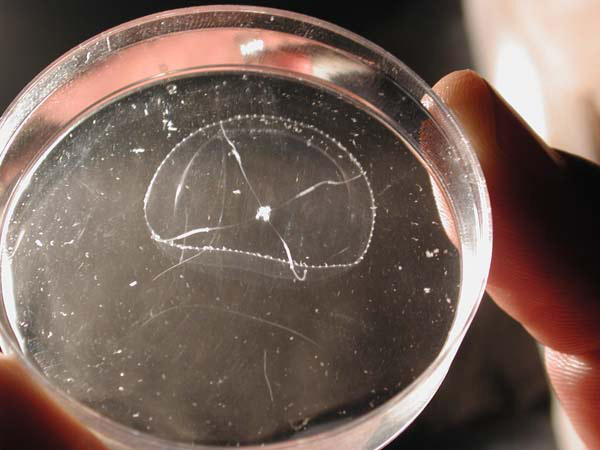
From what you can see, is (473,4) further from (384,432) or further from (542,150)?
(384,432)

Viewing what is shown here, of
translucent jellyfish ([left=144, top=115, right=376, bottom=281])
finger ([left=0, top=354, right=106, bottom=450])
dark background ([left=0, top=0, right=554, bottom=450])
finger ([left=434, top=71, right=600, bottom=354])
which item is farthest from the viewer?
dark background ([left=0, top=0, right=554, bottom=450])

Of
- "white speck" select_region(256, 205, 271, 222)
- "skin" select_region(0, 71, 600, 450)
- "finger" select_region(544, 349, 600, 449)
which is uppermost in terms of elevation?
"white speck" select_region(256, 205, 271, 222)

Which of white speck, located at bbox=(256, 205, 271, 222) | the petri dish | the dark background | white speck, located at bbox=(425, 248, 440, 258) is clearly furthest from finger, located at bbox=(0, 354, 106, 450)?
the dark background

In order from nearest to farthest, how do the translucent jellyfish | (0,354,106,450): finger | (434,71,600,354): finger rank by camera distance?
(0,354,106,450): finger < the translucent jellyfish < (434,71,600,354): finger

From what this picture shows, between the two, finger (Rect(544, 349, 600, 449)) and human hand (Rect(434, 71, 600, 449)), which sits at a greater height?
human hand (Rect(434, 71, 600, 449))

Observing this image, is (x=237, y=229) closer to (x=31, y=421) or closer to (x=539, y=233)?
(x=31, y=421)

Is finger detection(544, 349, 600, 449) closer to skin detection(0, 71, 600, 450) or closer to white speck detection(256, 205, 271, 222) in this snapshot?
skin detection(0, 71, 600, 450)

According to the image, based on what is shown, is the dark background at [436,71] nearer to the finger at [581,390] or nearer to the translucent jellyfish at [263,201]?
the finger at [581,390]

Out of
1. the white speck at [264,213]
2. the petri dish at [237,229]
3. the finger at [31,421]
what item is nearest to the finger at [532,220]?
the petri dish at [237,229]
